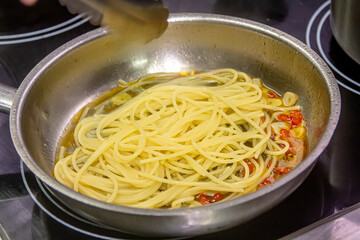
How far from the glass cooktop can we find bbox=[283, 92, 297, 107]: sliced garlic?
7.0 inches

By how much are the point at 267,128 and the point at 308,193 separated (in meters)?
0.30

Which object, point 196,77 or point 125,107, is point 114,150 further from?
point 196,77

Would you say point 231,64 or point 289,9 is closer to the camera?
point 231,64

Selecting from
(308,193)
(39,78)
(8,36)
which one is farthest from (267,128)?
(8,36)

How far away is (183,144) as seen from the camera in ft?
5.64

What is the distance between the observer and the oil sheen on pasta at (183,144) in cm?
158

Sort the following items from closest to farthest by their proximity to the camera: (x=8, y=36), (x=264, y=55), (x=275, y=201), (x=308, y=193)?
(x=275, y=201) < (x=308, y=193) < (x=264, y=55) < (x=8, y=36)

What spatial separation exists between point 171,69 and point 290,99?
1.70 feet

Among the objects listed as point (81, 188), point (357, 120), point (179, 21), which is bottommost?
point (81, 188)

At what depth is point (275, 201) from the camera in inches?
54.9

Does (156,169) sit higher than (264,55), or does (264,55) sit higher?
(264,55)

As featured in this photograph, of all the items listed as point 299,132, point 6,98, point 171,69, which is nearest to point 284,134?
point 299,132

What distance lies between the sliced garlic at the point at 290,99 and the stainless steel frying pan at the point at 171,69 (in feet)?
0.07

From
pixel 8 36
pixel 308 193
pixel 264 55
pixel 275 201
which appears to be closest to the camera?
pixel 275 201
